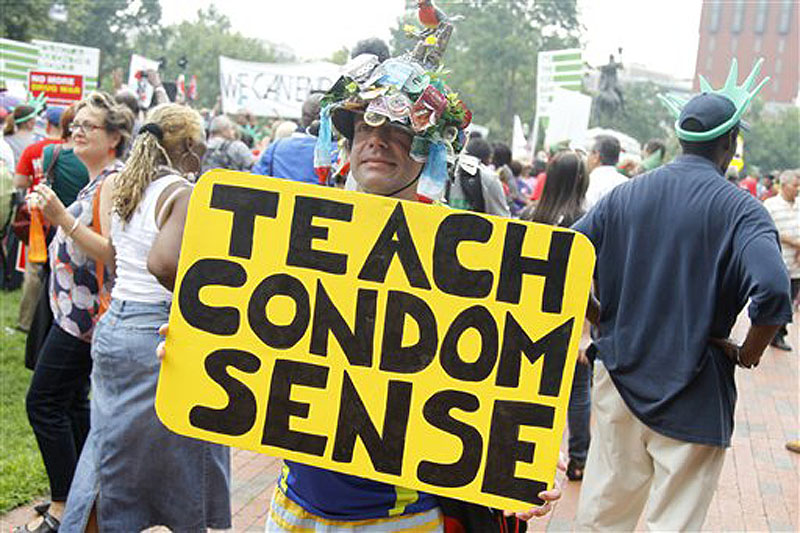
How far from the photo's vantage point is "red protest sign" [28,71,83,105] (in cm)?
1334

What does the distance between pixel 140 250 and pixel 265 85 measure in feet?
43.9

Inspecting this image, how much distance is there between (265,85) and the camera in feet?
54.8

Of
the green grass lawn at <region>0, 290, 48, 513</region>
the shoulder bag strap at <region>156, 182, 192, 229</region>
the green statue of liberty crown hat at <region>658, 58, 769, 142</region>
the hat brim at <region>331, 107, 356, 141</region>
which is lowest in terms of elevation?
the green grass lawn at <region>0, 290, 48, 513</region>

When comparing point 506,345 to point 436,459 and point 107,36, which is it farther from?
point 107,36

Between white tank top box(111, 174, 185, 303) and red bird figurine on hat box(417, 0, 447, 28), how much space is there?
4.36 ft

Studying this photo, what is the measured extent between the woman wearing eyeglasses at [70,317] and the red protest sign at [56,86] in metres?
9.50

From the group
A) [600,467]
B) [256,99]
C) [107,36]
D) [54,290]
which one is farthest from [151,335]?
[107,36]

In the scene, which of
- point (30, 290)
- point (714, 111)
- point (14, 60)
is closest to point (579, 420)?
point (714, 111)

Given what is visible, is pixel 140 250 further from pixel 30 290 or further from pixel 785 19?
pixel 785 19

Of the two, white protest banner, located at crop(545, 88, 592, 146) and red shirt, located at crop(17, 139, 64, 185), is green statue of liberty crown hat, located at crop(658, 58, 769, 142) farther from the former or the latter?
white protest banner, located at crop(545, 88, 592, 146)

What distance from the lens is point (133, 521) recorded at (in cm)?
375

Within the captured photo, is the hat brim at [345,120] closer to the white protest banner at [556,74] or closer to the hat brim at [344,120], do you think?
the hat brim at [344,120]

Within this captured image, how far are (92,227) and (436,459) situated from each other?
2417 millimetres

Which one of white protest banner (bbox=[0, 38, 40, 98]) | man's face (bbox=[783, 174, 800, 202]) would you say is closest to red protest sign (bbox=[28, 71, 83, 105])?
white protest banner (bbox=[0, 38, 40, 98])
